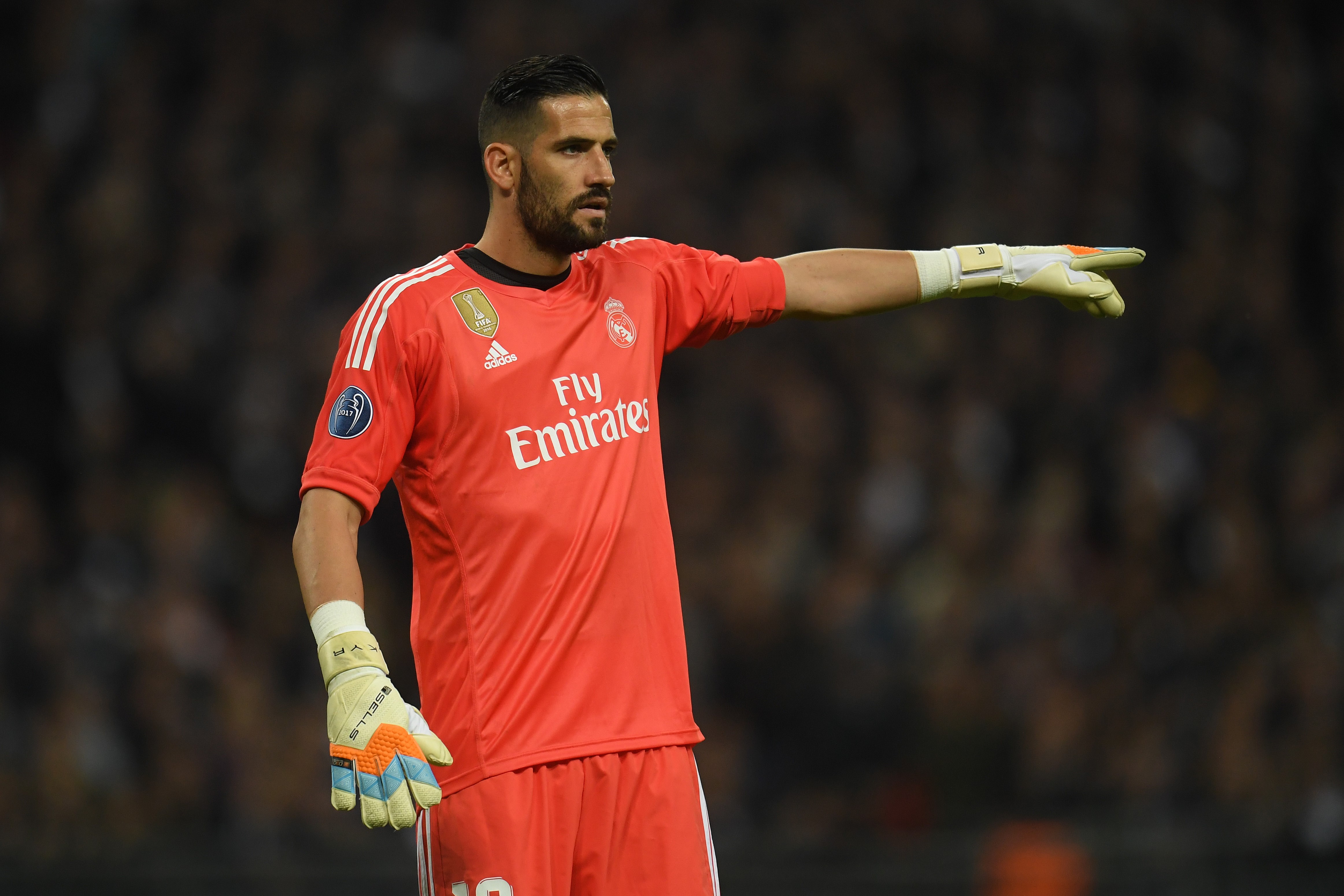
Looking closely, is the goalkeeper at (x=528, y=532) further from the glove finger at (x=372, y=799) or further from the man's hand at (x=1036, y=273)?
the man's hand at (x=1036, y=273)

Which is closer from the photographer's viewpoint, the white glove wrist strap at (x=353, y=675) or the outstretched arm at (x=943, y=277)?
the white glove wrist strap at (x=353, y=675)

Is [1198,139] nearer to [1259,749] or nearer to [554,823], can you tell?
[1259,749]

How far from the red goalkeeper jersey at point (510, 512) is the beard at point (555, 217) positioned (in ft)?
0.45

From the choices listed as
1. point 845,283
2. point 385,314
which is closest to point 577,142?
point 385,314

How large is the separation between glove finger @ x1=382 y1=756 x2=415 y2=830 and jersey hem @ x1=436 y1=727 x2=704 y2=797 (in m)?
0.35

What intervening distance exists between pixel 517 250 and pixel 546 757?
1.18 metres

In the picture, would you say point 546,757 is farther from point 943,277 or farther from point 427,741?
point 943,277

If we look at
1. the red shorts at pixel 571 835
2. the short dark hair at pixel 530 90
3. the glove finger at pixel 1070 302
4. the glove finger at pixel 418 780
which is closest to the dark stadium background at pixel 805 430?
the glove finger at pixel 1070 302

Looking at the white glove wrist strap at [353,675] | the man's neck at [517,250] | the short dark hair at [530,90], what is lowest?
the white glove wrist strap at [353,675]

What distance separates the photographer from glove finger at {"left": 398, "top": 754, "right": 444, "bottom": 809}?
10.5 ft

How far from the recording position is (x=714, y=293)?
4066 millimetres

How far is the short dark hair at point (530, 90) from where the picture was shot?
12.4ft

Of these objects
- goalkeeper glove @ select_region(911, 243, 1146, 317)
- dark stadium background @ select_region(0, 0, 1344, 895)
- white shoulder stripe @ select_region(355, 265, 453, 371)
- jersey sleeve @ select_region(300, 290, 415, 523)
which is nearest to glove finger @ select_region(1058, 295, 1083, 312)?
goalkeeper glove @ select_region(911, 243, 1146, 317)

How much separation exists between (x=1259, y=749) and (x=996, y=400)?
119 inches
